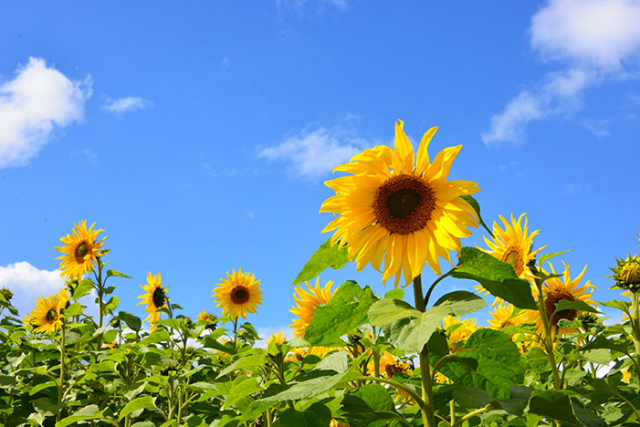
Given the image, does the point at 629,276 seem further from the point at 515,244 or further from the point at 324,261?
the point at 324,261

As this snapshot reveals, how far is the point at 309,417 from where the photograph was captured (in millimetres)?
1943

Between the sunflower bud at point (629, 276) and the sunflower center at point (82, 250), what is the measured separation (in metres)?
5.64

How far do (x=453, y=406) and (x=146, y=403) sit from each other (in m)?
1.55

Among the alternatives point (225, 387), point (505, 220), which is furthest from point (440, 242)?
point (505, 220)

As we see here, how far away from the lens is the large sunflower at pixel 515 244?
3.46m

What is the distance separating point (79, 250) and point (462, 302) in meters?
6.15

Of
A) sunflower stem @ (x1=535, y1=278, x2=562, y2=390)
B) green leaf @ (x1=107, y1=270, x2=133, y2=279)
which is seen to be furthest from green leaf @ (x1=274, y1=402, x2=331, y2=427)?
green leaf @ (x1=107, y1=270, x2=133, y2=279)

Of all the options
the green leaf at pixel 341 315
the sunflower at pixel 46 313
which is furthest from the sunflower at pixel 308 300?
the sunflower at pixel 46 313

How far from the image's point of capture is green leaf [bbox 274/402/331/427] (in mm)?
1926

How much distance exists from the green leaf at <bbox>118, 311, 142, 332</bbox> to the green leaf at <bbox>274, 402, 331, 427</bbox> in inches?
164

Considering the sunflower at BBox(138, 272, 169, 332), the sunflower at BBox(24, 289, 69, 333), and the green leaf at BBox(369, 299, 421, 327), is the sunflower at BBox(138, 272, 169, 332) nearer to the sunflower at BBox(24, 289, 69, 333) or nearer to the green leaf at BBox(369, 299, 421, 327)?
the sunflower at BBox(24, 289, 69, 333)

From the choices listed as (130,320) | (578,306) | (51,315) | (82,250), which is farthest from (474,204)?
(51,315)

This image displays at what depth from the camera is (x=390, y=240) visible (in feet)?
7.61

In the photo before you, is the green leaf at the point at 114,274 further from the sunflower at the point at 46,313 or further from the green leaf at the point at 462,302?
the green leaf at the point at 462,302
